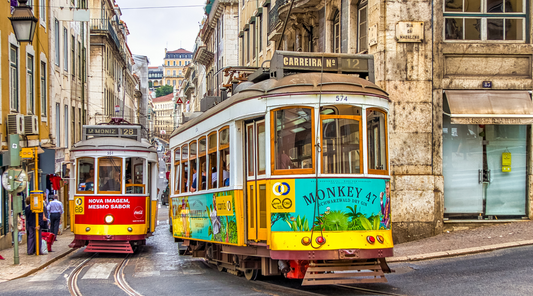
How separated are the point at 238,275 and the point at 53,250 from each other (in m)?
8.62

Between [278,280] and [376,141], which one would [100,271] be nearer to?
[278,280]

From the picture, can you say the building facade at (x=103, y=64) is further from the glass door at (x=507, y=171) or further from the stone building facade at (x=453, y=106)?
the glass door at (x=507, y=171)

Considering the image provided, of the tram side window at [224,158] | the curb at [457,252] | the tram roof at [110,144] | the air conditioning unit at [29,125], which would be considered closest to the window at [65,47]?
the air conditioning unit at [29,125]

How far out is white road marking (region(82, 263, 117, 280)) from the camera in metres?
12.5

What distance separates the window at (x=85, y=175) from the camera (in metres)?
16.5

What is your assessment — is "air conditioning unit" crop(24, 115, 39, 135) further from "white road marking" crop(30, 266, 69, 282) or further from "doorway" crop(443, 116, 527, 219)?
"doorway" crop(443, 116, 527, 219)

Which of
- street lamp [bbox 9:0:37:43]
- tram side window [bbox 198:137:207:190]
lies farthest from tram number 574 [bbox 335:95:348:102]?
street lamp [bbox 9:0:37:43]

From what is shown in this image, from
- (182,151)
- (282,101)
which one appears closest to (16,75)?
(182,151)

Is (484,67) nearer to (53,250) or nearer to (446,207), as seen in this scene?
(446,207)

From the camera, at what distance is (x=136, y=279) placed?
1182 centimetres

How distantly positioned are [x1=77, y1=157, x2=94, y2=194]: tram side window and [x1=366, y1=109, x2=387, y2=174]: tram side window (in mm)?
9029

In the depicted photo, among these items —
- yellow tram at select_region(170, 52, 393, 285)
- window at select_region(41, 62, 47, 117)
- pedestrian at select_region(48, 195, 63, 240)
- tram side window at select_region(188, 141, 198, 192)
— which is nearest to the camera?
yellow tram at select_region(170, 52, 393, 285)

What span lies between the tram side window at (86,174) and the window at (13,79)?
15.5ft

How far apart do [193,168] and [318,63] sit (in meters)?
3.87
